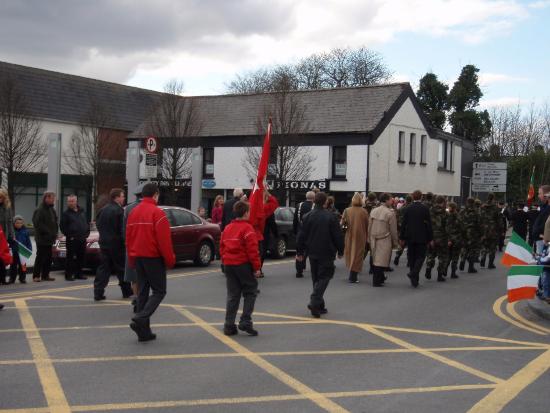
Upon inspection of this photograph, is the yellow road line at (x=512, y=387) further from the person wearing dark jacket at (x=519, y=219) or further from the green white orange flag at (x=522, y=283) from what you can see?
the person wearing dark jacket at (x=519, y=219)

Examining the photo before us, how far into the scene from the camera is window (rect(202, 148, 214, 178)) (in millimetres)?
40906

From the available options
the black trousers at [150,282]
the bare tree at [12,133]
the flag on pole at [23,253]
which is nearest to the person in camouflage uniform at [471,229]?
the flag on pole at [23,253]

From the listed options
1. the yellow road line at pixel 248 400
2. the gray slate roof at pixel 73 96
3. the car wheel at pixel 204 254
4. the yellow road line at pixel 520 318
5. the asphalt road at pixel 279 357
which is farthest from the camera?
the gray slate roof at pixel 73 96

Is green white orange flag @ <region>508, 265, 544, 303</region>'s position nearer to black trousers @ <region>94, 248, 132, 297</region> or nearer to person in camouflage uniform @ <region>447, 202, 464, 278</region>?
person in camouflage uniform @ <region>447, 202, 464, 278</region>

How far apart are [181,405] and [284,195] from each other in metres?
29.6

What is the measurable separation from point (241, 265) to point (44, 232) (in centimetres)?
680

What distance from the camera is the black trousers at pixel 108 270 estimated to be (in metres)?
11.7

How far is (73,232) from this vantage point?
47.6ft

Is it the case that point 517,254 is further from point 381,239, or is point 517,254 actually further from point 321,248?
point 321,248

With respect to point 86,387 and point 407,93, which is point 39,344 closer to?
point 86,387

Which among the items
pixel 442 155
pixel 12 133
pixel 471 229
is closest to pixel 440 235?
pixel 471 229

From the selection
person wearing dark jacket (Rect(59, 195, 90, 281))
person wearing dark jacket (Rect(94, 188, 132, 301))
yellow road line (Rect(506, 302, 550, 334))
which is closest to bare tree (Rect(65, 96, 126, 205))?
person wearing dark jacket (Rect(59, 195, 90, 281))

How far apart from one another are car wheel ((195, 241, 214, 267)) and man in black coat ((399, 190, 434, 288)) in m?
5.59

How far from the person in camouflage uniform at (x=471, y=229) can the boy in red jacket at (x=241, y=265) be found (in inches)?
342
